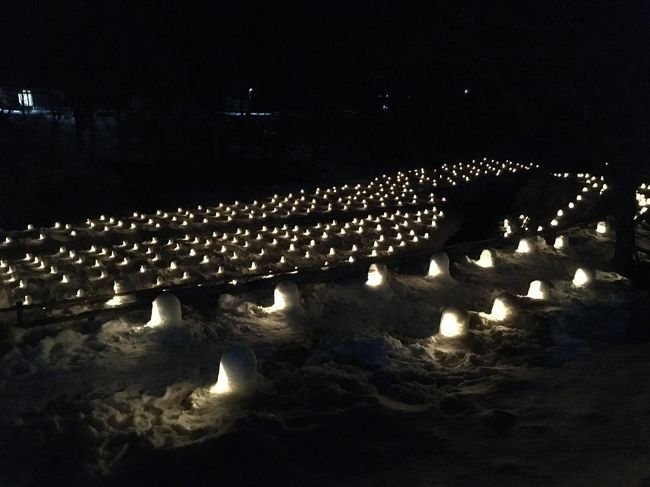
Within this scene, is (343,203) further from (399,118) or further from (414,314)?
(399,118)

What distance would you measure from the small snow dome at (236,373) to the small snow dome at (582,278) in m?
5.63

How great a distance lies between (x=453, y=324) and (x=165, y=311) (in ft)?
10.7

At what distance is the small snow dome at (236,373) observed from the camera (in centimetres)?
554

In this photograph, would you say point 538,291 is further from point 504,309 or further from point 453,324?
point 453,324

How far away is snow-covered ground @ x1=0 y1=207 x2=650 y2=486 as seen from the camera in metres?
4.31

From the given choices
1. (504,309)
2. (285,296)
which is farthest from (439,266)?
(285,296)

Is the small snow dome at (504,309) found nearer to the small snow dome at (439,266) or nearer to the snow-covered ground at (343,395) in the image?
the snow-covered ground at (343,395)

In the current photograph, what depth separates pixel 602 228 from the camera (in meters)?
13.4

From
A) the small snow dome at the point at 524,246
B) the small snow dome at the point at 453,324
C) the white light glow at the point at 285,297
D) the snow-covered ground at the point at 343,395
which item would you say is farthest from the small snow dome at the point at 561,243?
the white light glow at the point at 285,297

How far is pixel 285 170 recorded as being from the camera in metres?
25.0

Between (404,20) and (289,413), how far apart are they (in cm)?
548

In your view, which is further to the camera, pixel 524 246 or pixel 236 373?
pixel 524 246

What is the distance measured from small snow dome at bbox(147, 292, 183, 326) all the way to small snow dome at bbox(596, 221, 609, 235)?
9.81 m

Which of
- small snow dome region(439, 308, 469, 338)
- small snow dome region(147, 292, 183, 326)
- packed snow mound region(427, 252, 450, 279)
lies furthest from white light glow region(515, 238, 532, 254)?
small snow dome region(147, 292, 183, 326)
